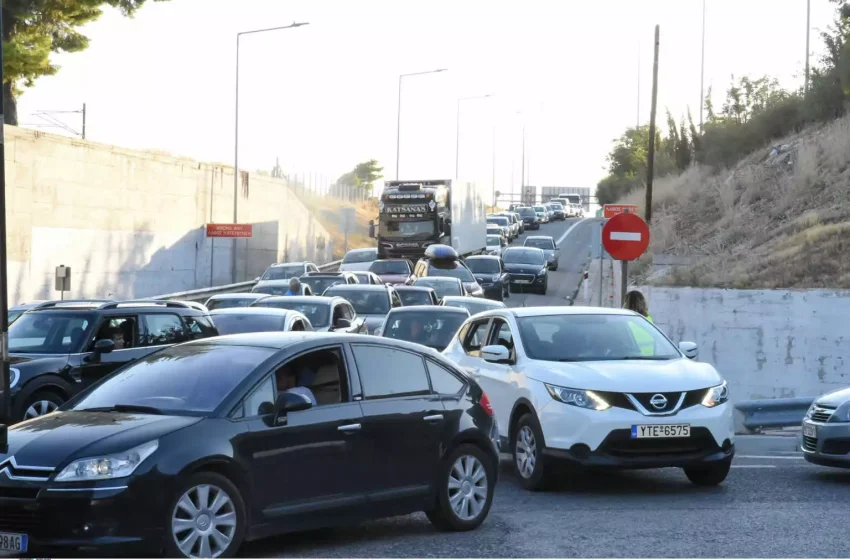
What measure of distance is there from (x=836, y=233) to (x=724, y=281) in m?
3.20

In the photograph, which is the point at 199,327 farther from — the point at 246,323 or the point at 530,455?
the point at 530,455

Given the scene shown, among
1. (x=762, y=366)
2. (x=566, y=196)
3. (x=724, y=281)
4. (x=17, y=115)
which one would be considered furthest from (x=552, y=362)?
(x=566, y=196)

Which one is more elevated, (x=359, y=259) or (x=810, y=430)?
(x=359, y=259)

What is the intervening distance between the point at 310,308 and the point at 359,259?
28.4m

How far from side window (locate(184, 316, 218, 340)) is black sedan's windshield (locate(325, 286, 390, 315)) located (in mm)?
10211

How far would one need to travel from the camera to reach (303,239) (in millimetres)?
73875

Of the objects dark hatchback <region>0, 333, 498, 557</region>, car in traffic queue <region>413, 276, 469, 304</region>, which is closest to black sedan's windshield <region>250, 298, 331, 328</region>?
dark hatchback <region>0, 333, 498, 557</region>

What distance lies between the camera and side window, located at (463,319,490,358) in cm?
1379

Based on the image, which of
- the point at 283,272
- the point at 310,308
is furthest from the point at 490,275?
the point at 310,308

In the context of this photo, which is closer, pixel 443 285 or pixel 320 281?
pixel 320 281

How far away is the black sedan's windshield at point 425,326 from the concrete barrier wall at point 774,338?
16.1 feet

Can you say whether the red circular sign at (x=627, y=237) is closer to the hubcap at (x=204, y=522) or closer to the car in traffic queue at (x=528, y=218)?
the hubcap at (x=204, y=522)

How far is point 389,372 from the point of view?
30.5ft

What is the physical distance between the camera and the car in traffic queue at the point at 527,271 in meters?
49.4
